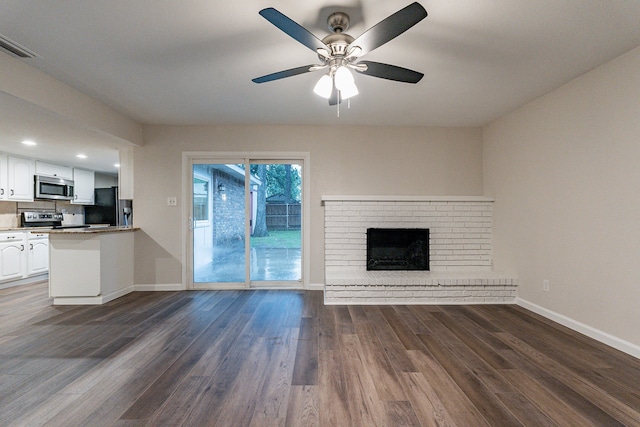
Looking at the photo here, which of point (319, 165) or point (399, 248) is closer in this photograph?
point (399, 248)

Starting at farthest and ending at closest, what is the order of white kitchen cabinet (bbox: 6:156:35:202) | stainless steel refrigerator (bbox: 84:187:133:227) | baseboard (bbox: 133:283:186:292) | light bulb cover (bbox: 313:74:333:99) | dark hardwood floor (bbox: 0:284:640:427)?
stainless steel refrigerator (bbox: 84:187:133:227), white kitchen cabinet (bbox: 6:156:35:202), baseboard (bbox: 133:283:186:292), light bulb cover (bbox: 313:74:333:99), dark hardwood floor (bbox: 0:284:640:427)

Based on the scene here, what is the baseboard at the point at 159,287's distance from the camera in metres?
4.36

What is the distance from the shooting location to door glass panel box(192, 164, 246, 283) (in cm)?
453

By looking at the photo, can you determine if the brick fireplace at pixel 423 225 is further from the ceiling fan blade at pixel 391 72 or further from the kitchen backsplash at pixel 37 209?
the kitchen backsplash at pixel 37 209

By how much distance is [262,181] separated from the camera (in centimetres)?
458

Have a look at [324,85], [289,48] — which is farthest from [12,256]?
[324,85]

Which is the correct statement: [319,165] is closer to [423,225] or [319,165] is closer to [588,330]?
[423,225]

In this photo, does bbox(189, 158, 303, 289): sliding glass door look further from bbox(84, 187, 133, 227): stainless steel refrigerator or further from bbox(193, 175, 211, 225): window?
bbox(84, 187, 133, 227): stainless steel refrigerator

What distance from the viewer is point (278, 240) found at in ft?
15.1

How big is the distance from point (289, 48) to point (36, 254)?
5.71 metres

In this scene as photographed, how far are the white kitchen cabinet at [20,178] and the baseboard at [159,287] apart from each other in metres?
2.86

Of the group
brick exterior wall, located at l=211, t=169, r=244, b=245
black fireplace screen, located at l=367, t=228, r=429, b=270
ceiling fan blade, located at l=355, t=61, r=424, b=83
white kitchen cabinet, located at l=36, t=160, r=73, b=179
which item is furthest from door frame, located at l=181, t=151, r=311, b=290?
white kitchen cabinet, located at l=36, t=160, r=73, b=179

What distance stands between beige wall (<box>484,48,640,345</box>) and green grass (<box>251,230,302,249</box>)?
9.49ft

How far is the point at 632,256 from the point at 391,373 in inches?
85.6
